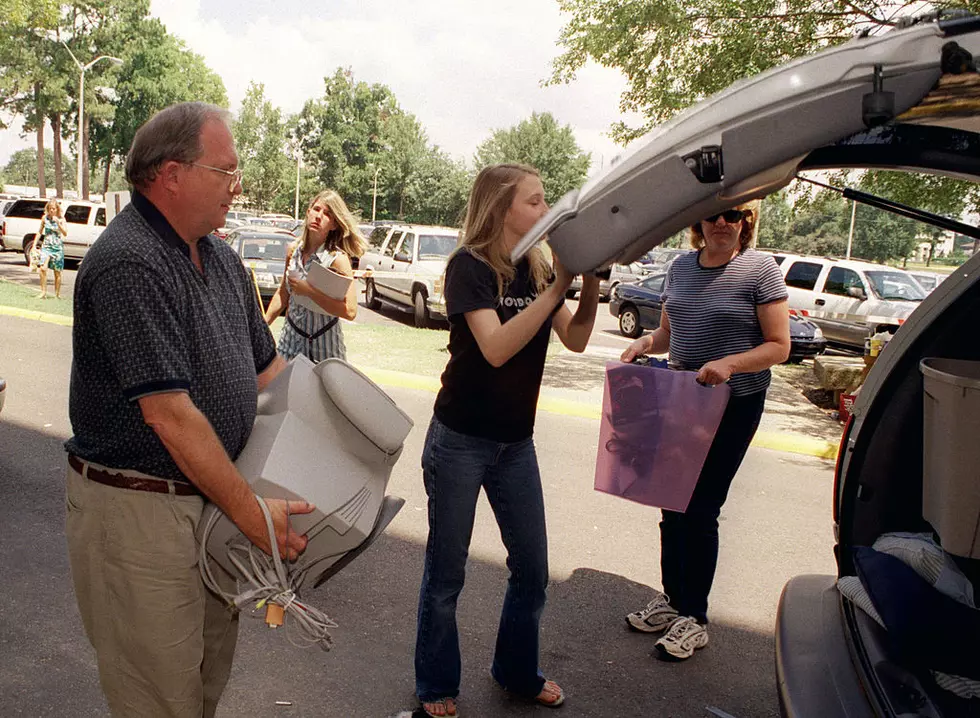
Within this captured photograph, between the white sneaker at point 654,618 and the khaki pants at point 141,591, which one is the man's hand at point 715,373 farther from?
the khaki pants at point 141,591

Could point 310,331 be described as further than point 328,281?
Yes

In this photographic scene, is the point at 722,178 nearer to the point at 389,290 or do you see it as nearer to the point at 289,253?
the point at 289,253

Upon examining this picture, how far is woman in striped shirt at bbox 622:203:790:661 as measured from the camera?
3.61 m

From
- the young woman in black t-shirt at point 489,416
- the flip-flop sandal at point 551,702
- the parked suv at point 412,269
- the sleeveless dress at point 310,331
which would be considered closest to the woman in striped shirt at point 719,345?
the flip-flop sandal at point 551,702

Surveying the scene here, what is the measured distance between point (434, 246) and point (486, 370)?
47.0ft

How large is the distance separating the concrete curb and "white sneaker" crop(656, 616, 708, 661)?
4052 mm

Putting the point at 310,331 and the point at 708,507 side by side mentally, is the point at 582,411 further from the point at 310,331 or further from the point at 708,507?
the point at 708,507

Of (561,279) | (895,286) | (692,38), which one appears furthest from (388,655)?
(895,286)

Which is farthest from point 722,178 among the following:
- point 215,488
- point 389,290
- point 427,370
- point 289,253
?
point 389,290

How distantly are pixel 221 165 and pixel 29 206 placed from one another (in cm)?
2930

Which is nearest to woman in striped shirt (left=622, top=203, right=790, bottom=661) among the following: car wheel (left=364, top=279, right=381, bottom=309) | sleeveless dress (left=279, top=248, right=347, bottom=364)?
sleeveless dress (left=279, top=248, right=347, bottom=364)

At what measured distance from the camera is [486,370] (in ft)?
9.62

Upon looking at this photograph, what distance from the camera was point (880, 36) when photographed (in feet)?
5.42

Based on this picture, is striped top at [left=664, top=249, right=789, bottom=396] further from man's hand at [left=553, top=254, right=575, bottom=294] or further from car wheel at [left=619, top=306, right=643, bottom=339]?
car wheel at [left=619, top=306, right=643, bottom=339]
